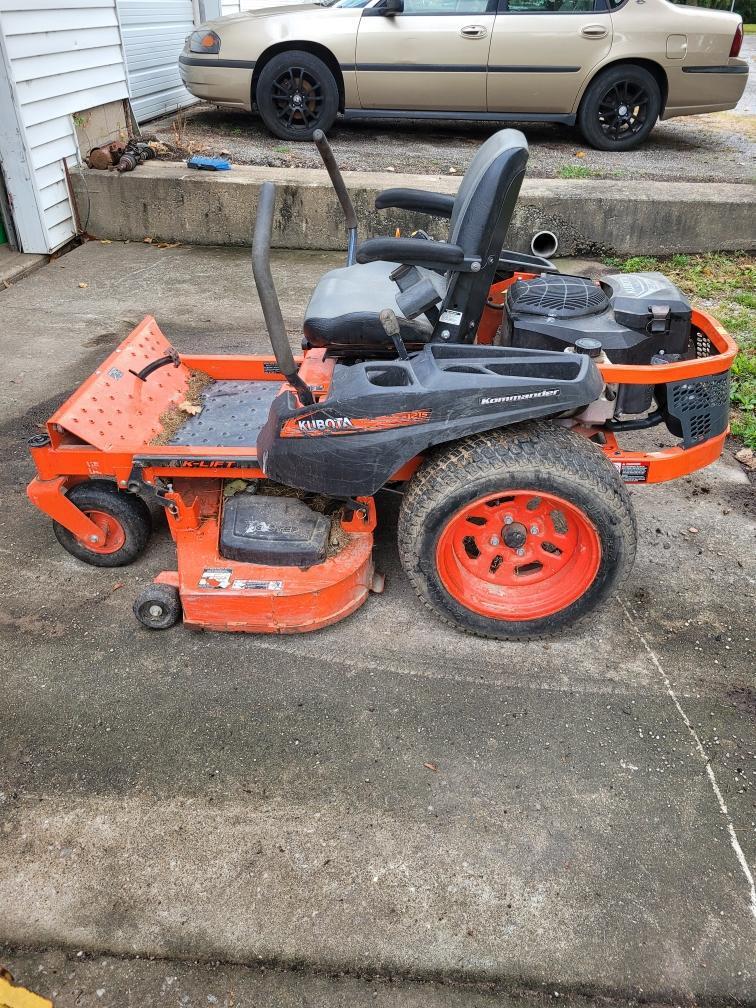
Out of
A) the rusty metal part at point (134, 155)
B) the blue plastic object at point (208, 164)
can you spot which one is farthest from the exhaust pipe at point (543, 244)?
the rusty metal part at point (134, 155)

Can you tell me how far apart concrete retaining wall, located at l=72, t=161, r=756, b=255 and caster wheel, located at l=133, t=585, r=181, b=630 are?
4245 millimetres

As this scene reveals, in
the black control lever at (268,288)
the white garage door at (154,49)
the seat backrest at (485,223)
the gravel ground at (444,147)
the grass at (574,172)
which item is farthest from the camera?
the white garage door at (154,49)

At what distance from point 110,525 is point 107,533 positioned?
33mm

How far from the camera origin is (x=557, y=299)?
9.02 ft

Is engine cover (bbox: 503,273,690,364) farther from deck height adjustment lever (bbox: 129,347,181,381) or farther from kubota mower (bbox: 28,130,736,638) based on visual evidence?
deck height adjustment lever (bbox: 129,347,181,381)

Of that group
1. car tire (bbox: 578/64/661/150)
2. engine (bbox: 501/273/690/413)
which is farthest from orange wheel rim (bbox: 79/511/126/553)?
car tire (bbox: 578/64/661/150)

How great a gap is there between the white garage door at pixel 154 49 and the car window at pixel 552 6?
3698 mm

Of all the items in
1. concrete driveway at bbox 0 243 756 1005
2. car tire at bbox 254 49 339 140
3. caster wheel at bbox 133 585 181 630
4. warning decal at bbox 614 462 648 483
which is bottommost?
concrete driveway at bbox 0 243 756 1005

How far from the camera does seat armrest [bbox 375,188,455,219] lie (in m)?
3.21

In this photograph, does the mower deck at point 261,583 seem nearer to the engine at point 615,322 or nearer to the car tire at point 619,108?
the engine at point 615,322

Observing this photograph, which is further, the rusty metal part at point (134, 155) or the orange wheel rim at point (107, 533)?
the rusty metal part at point (134, 155)

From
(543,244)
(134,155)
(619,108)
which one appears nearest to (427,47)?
(619,108)

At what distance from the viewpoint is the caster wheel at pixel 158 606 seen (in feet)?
8.52

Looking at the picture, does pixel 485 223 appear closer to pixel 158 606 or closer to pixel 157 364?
pixel 157 364
